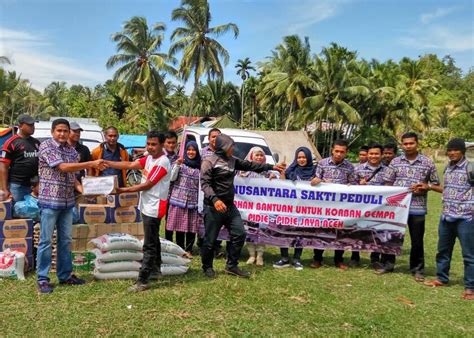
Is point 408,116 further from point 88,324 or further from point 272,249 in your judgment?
point 88,324

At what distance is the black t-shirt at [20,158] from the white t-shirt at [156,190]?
5.52 feet

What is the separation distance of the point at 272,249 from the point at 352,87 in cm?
2983

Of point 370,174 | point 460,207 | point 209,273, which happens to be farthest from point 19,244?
point 460,207

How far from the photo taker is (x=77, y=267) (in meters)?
5.53

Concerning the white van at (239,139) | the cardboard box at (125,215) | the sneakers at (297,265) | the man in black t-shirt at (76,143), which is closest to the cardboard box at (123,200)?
the cardboard box at (125,215)

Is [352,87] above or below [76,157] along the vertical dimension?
above

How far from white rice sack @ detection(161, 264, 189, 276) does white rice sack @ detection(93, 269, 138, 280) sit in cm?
34

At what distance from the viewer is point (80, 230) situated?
5609mm

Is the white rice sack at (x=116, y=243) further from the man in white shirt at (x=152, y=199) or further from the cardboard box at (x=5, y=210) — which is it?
the cardboard box at (x=5, y=210)

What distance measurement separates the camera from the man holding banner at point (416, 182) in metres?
5.53

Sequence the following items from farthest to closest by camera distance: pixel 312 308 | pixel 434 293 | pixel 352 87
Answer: pixel 352 87 → pixel 434 293 → pixel 312 308

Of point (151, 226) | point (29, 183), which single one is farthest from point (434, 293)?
point (29, 183)

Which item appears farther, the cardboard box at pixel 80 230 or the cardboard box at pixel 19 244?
the cardboard box at pixel 80 230

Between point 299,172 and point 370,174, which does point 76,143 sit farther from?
point 370,174
